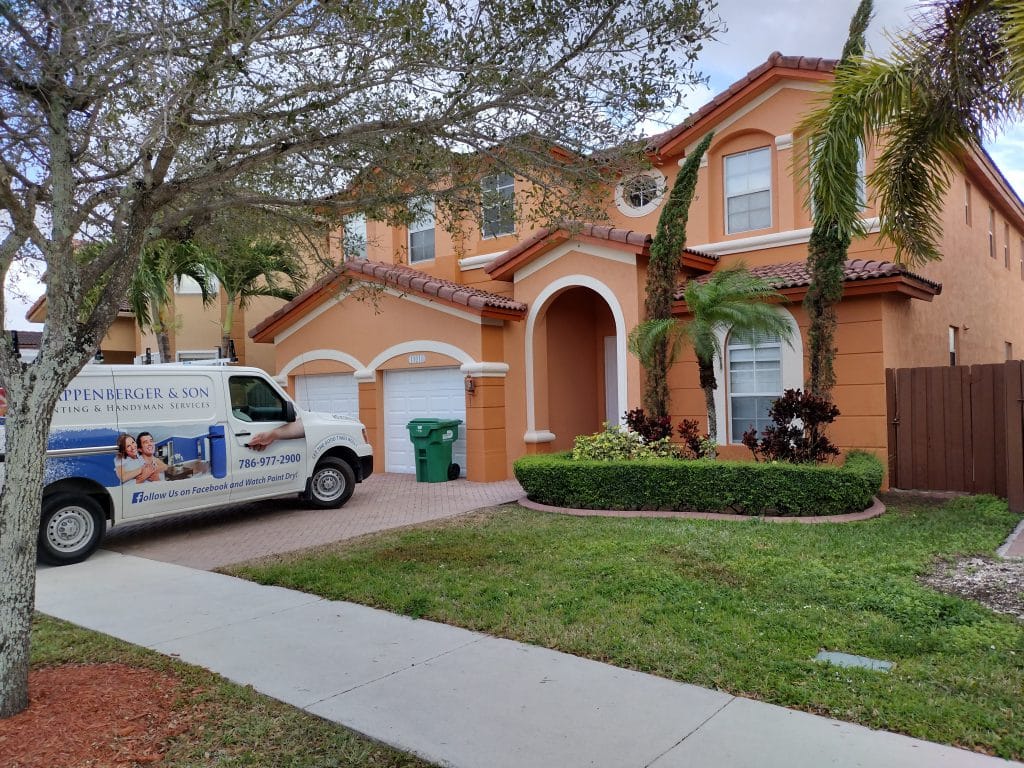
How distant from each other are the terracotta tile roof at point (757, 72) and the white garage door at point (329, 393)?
7.91 metres

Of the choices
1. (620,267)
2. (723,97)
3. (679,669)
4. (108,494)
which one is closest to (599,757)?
(679,669)

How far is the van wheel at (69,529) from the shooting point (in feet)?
26.6

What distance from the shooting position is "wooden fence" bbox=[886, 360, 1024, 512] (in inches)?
376

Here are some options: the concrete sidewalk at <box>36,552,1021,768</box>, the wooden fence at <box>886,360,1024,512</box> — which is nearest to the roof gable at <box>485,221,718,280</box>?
the wooden fence at <box>886,360,1024,512</box>

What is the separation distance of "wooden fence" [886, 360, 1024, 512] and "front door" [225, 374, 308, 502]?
339 inches

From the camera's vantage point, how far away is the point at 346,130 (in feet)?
21.3

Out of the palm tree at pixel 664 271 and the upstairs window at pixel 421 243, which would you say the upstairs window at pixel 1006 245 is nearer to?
the palm tree at pixel 664 271

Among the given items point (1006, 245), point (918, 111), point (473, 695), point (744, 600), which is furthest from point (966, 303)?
point (473, 695)

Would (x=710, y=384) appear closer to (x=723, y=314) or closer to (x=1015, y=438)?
(x=723, y=314)

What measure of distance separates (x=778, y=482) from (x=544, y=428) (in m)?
5.72

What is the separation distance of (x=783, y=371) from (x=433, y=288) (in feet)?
20.5

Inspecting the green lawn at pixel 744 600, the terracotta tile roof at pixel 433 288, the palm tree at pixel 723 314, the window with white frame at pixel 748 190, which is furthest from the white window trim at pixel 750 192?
the green lawn at pixel 744 600

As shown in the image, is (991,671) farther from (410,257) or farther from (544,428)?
(410,257)

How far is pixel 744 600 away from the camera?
5.88 meters
